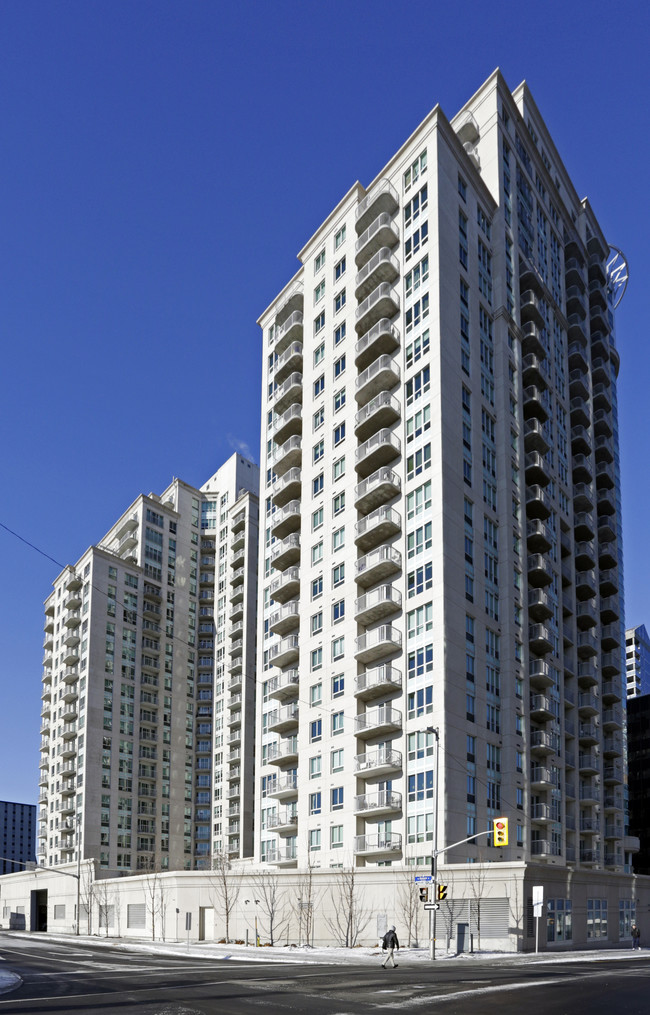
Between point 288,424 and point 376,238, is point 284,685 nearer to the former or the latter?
point 288,424

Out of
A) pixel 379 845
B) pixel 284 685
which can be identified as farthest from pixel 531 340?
pixel 379 845

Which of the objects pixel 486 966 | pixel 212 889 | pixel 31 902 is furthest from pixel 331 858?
pixel 31 902

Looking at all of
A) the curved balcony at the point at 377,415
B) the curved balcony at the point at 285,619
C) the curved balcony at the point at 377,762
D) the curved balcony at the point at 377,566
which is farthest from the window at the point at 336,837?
the curved balcony at the point at 377,415

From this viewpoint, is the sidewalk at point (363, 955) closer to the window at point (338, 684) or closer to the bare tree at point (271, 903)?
the bare tree at point (271, 903)

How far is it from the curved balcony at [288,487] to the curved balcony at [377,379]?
9.91 meters

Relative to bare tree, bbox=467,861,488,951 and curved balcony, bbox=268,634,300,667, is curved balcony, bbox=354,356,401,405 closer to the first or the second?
curved balcony, bbox=268,634,300,667

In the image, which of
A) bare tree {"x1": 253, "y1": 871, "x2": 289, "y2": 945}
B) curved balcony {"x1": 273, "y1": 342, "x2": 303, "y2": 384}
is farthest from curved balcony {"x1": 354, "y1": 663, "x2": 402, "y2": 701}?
curved balcony {"x1": 273, "y1": 342, "x2": 303, "y2": 384}

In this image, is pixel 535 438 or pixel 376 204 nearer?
pixel 376 204

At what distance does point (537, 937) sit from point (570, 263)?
6820 centimetres

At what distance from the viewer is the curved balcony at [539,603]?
79.2m

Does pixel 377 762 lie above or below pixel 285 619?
below

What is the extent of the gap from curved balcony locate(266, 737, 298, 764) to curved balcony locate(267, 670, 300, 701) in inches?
144

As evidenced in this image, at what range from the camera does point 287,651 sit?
274ft

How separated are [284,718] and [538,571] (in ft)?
78.7
